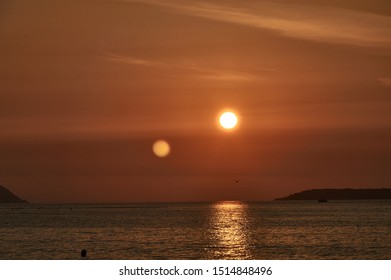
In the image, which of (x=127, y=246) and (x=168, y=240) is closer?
(x=127, y=246)

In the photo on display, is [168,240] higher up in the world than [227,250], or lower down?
higher up

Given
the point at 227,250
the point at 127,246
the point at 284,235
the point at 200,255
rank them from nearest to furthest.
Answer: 1. the point at 200,255
2. the point at 227,250
3. the point at 127,246
4. the point at 284,235

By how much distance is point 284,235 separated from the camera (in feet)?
468
